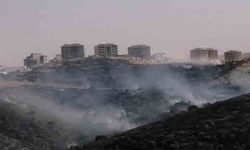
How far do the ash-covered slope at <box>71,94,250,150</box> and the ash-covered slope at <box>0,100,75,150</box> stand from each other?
881 centimetres

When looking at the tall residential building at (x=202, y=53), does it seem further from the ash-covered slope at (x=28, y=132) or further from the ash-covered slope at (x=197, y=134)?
the ash-covered slope at (x=197, y=134)

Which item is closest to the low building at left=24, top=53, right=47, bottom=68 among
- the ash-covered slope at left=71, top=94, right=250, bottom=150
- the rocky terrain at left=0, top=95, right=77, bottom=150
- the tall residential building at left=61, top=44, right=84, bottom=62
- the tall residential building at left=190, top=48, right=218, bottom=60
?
the tall residential building at left=61, top=44, right=84, bottom=62

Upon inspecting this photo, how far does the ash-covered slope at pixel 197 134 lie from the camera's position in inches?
735

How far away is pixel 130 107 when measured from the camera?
41.9m

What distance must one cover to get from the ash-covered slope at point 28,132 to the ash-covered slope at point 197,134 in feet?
28.9

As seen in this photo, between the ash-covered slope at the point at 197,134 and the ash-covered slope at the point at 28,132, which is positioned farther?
the ash-covered slope at the point at 28,132

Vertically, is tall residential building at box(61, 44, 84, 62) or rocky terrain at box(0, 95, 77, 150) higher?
tall residential building at box(61, 44, 84, 62)

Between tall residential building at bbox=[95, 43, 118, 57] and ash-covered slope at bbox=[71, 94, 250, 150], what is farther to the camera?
tall residential building at bbox=[95, 43, 118, 57]

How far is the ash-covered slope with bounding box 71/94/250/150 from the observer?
1867 centimetres

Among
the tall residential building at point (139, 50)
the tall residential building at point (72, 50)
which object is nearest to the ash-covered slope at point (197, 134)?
the tall residential building at point (72, 50)

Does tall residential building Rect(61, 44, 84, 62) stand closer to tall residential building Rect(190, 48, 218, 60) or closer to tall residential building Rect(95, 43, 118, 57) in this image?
tall residential building Rect(95, 43, 118, 57)

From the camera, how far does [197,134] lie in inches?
778

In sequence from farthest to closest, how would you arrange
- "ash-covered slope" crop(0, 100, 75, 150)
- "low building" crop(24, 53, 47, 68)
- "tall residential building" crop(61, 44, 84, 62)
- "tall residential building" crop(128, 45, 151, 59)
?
"low building" crop(24, 53, 47, 68)
"tall residential building" crop(128, 45, 151, 59)
"tall residential building" crop(61, 44, 84, 62)
"ash-covered slope" crop(0, 100, 75, 150)

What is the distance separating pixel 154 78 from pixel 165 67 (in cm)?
681
